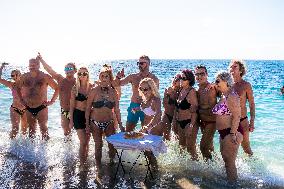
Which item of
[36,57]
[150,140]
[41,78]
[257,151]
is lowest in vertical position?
[257,151]

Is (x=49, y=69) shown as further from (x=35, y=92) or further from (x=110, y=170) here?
(x=110, y=170)

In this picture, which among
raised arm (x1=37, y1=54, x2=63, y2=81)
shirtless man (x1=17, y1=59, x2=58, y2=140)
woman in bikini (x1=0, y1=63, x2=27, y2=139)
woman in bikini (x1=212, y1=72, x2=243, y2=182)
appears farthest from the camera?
woman in bikini (x1=0, y1=63, x2=27, y2=139)

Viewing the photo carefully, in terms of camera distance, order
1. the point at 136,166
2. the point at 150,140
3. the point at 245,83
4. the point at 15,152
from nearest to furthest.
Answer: the point at 150,140
the point at 245,83
the point at 136,166
the point at 15,152

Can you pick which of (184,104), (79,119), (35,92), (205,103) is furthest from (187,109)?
(35,92)

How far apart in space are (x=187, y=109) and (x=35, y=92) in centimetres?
436

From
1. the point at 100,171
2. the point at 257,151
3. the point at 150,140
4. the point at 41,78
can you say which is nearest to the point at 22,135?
the point at 41,78

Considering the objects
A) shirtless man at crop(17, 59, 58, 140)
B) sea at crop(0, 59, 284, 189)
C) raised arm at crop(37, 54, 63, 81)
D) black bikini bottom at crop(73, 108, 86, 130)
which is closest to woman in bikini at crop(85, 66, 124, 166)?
black bikini bottom at crop(73, 108, 86, 130)

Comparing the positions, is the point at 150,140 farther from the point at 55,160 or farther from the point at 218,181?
the point at 55,160

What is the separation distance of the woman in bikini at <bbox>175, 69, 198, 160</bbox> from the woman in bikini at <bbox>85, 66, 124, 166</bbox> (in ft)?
4.25

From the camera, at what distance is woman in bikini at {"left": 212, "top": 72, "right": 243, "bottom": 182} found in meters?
5.96

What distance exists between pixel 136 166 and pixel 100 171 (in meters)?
0.97

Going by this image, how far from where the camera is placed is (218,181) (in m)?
7.11

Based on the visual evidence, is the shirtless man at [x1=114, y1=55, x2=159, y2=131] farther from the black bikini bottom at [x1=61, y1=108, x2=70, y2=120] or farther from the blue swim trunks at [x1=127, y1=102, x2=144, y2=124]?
the black bikini bottom at [x1=61, y1=108, x2=70, y2=120]

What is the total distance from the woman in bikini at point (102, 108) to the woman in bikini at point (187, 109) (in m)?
1.29
